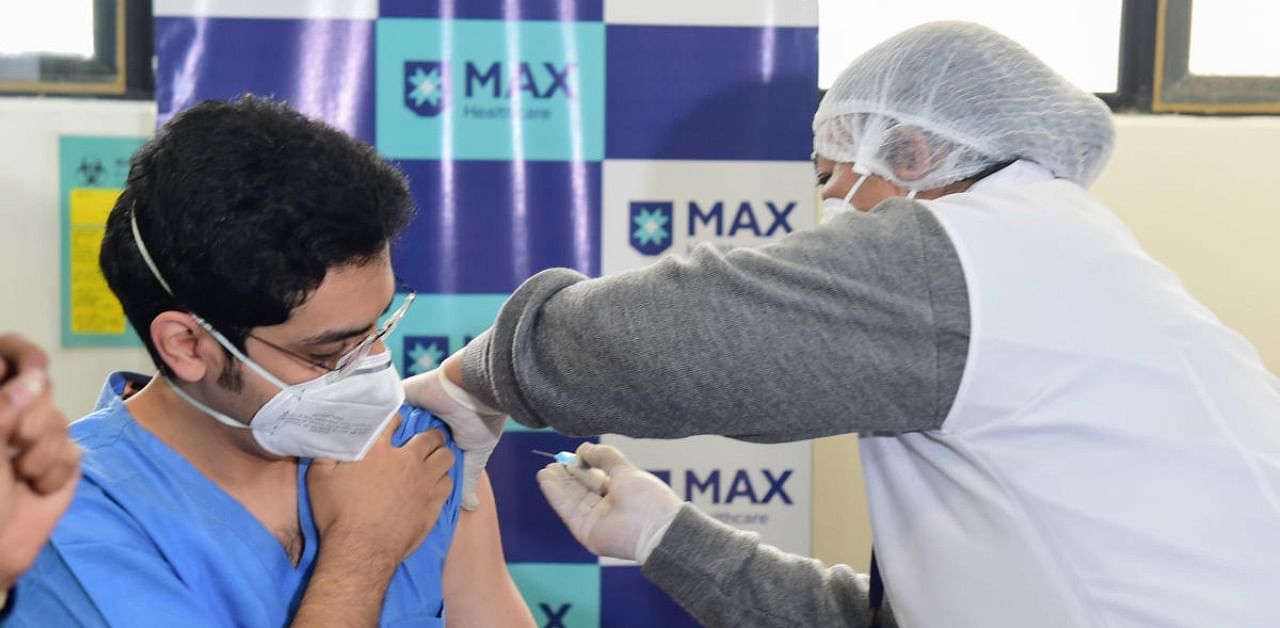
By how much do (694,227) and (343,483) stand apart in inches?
40.6

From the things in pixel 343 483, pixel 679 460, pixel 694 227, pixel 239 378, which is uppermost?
pixel 694 227

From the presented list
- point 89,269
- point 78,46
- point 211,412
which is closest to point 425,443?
point 211,412

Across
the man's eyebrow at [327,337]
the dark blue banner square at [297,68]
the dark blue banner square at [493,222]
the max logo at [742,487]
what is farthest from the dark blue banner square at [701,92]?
the man's eyebrow at [327,337]

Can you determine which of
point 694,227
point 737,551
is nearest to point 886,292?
point 737,551

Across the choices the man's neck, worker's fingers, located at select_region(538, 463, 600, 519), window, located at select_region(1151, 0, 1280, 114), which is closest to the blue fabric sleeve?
the man's neck

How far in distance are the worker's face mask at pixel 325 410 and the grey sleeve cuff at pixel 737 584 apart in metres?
0.46

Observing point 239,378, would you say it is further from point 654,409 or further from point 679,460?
point 679,460

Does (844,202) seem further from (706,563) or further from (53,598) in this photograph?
(53,598)

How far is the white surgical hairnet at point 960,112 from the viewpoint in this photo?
1316 mm

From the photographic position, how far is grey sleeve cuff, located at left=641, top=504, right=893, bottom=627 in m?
1.59

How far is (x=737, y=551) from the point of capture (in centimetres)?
161

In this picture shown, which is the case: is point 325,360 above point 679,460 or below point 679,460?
above

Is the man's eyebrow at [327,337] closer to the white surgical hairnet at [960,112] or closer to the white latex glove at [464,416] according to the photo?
the white latex glove at [464,416]

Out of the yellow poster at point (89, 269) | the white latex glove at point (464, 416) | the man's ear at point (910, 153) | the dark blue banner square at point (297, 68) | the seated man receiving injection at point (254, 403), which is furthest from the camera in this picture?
the yellow poster at point (89, 269)
